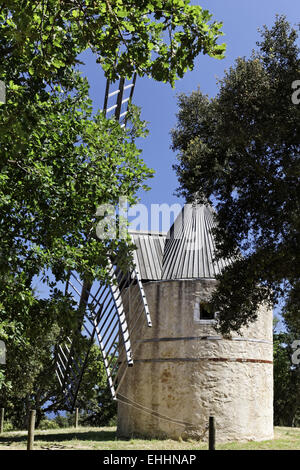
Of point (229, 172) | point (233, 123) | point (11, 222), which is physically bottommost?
point (11, 222)

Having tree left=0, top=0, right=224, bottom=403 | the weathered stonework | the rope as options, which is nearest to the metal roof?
the weathered stonework

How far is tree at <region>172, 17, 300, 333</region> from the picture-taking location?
9766mm

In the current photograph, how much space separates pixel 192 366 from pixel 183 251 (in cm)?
393

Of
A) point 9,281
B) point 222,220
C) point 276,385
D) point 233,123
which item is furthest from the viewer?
point 276,385

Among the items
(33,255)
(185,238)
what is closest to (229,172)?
(33,255)

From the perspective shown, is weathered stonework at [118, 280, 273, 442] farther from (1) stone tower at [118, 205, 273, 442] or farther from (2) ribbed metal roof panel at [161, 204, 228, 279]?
(2) ribbed metal roof panel at [161, 204, 228, 279]

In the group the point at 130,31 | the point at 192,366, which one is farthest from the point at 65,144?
the point at 192,366

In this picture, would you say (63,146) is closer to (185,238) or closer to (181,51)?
(181,51)

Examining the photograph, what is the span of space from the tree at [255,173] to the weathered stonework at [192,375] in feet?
13.6

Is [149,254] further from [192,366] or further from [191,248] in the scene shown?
[192,366]

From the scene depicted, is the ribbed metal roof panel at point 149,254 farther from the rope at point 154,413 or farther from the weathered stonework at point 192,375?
the rope at point 154,413

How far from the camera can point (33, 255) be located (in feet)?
27.8

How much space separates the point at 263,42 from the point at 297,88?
1.70m

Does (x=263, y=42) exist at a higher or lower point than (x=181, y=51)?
higher
